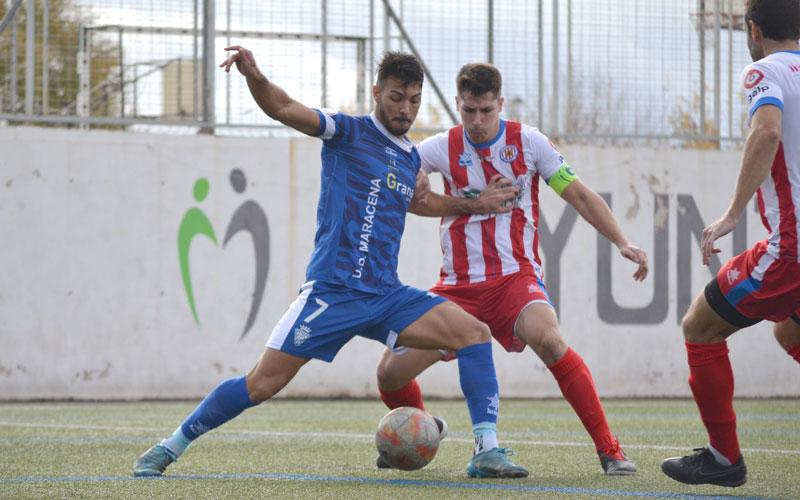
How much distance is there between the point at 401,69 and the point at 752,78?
64.1 inches

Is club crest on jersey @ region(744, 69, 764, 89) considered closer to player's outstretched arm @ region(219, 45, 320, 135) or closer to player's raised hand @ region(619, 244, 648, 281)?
player's raised hand @ region(619, 244, 648, 281)

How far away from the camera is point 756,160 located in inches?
194

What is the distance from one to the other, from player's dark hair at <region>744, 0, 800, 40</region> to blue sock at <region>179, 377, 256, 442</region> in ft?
8.84

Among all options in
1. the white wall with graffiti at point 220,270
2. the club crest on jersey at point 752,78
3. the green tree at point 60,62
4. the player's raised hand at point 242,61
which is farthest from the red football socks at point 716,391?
the green tree at point 60,62

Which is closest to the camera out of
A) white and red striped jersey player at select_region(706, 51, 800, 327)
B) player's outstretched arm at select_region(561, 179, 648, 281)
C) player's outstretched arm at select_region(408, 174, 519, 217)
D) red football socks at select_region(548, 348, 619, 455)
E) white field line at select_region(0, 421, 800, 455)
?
white and red striped jersey player at select_region(706, 51, 800, 327)

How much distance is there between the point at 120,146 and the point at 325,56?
2.29m

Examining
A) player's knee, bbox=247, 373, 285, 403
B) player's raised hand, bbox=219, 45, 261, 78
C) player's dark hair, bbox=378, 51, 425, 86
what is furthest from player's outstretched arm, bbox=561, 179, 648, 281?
player's raised hand, bbox=219, 45, 261, 78

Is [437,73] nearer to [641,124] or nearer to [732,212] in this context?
[641,124]

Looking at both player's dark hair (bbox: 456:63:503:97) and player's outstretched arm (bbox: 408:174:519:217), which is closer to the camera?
player's dark hair (bbox: 456:63:503:97)

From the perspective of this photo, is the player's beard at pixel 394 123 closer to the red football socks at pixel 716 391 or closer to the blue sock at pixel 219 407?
the blue sock at pixel 219 407

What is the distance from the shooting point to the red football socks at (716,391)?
5.46 metres

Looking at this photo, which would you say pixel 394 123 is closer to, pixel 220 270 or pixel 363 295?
pixel 363 295

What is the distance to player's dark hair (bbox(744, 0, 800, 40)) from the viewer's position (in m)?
5.12

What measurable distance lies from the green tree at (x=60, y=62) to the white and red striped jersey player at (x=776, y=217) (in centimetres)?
865
